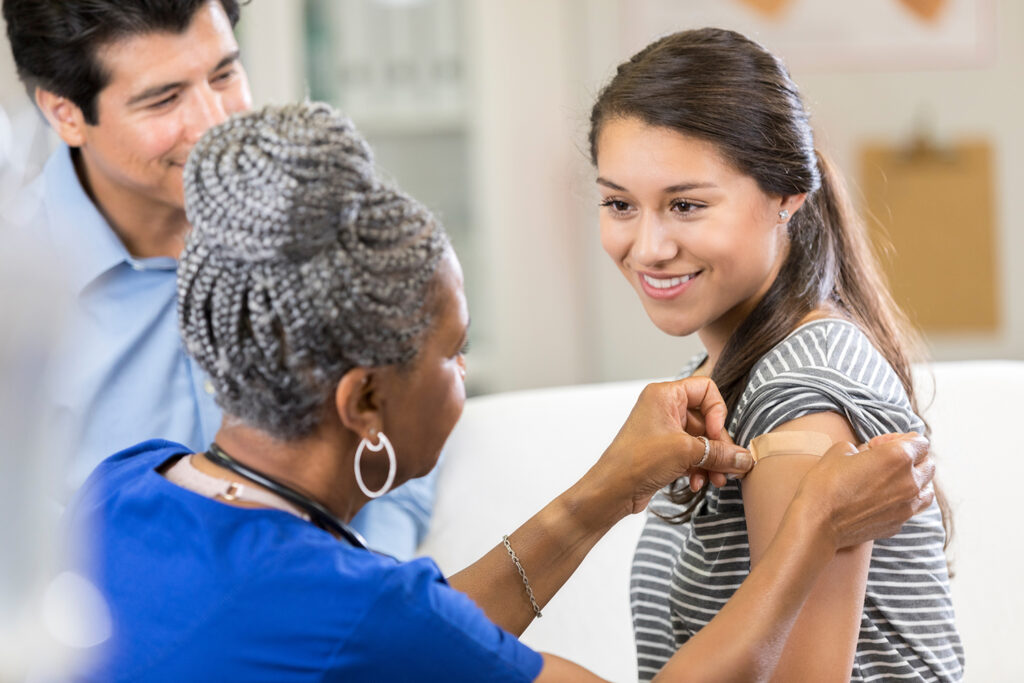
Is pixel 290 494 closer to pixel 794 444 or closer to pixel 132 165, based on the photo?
pixel 794 444

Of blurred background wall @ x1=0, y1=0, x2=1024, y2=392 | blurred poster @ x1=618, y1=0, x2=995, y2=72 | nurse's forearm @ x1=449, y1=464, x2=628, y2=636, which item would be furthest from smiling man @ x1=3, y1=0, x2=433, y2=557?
blurred poster @ x1=618, y1=0, x2=995, y2=72

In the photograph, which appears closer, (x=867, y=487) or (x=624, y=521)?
(x=867, y=487)

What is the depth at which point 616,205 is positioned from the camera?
1285 mm

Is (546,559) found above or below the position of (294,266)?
below

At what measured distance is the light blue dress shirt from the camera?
5.56ft

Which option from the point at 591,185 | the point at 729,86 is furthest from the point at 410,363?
the point at 591,185

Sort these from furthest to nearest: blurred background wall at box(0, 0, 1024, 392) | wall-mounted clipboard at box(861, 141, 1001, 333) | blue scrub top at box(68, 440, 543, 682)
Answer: wall-mounted clipboard at box(861, 141, 1001, 333) < blurred background wall at box(0, 0, 1024, 392) < blue scrub top at box(68, 440, 543, 682)

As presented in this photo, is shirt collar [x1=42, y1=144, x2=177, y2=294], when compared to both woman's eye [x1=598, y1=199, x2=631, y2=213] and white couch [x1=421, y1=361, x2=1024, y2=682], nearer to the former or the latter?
white couch [x1=421, y1=361, x2=1024, y2=682]

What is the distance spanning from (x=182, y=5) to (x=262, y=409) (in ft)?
3.51

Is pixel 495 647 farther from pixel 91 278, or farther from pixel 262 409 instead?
pixel 91 278

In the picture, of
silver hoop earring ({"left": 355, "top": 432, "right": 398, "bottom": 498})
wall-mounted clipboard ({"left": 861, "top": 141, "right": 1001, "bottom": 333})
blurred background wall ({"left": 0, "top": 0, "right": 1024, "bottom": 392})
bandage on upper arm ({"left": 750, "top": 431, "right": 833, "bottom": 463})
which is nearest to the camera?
silver hoop earring ({"left": 355, "top": 432, "right": 398, "bottom": 498})

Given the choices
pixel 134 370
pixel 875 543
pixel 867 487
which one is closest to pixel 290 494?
pixel 867 487

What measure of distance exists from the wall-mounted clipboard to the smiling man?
2.20m

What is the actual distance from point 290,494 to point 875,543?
2.01 ft
